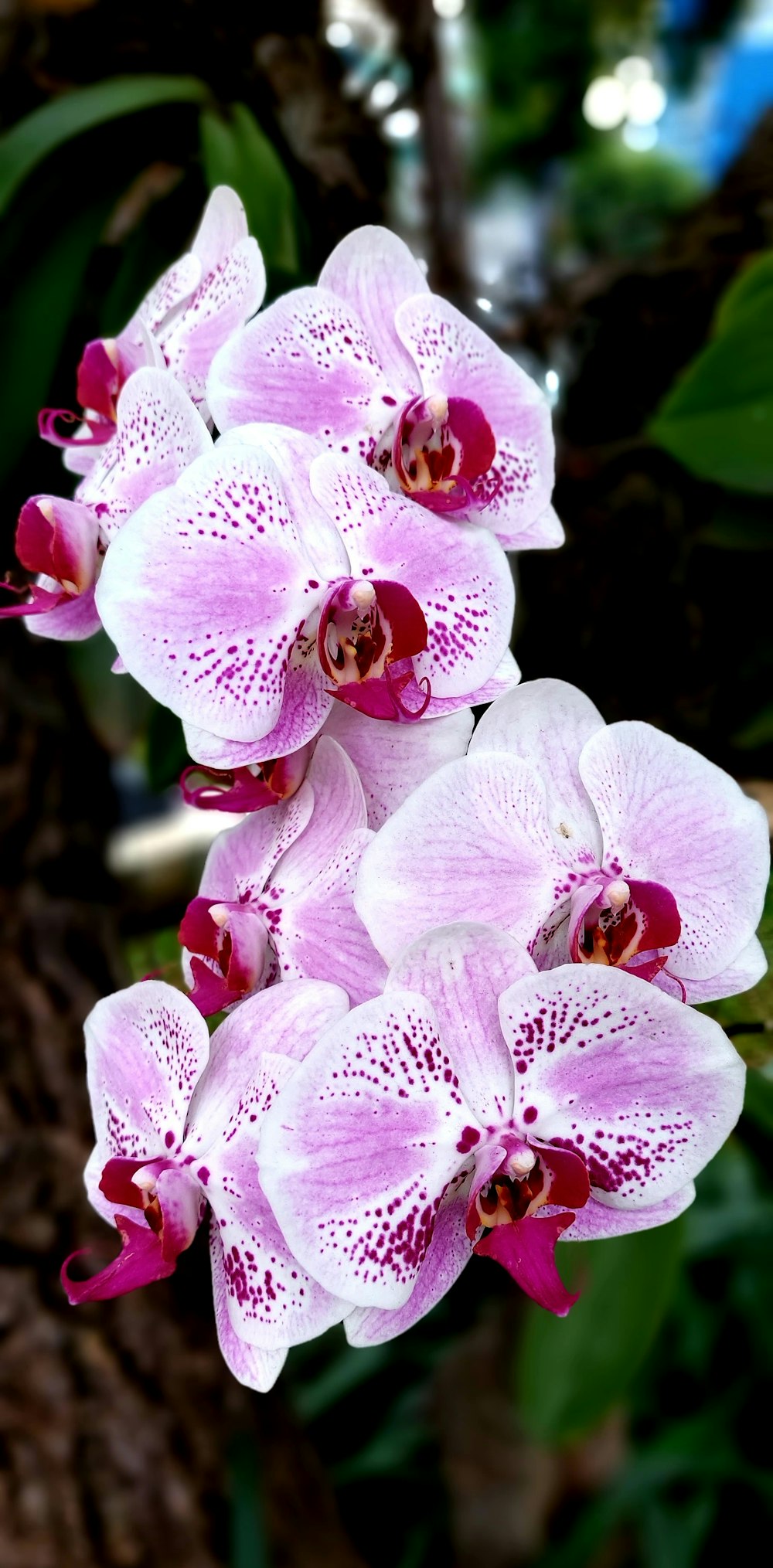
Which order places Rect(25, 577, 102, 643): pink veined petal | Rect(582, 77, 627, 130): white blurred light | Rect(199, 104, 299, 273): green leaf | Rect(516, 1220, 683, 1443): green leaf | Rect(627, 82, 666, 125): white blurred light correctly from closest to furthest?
Rect(25, 577, 102, 643): pink veined petal, Rect(199, 104, 299, 273): green leaf, Rect(516, 1220, 683, 1443): green leaf, Rect(627, 82, 666, 125): white blurred light, Rect(582, 77, 627, 130): white blurred light

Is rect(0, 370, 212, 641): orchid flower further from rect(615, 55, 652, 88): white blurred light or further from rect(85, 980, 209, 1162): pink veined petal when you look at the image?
rect(615, 55, 652, 88): white blurred light

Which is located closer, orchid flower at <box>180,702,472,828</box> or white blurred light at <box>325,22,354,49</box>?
orchid flower at <box>180,702,472,828</box>

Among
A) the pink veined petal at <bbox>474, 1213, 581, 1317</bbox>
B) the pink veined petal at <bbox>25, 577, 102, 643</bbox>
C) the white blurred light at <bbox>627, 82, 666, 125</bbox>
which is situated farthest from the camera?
the white blurred light at <bbox>627, 82, 666, 125</bbox>

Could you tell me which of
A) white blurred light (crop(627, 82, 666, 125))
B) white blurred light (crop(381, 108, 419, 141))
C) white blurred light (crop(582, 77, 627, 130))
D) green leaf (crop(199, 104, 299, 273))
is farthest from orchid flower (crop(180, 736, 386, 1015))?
white blurred light (crop(582, 77, 627, 130))

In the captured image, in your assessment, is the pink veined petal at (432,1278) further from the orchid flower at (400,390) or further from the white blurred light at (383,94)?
the white blurred light at (383,94)

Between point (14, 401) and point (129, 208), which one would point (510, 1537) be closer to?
point (14, 401)

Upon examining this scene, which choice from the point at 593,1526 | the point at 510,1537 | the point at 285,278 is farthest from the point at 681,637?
the point at 510,1537
